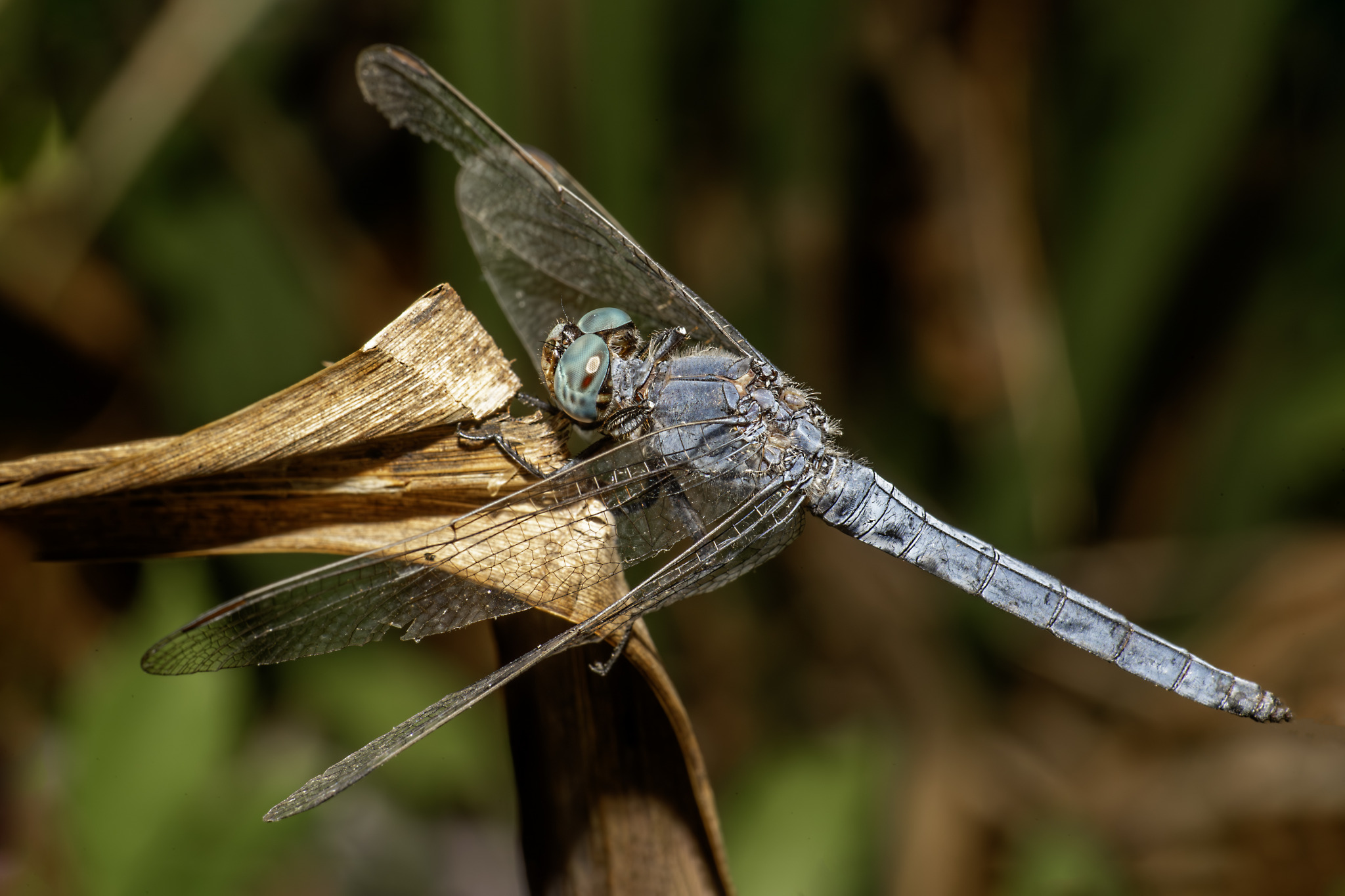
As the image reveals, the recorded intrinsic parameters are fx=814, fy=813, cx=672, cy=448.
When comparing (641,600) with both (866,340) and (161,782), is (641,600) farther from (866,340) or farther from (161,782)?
(866,340)

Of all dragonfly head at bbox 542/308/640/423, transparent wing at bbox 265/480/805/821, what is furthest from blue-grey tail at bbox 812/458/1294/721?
dragonfly head at bbox 542/308/640/423

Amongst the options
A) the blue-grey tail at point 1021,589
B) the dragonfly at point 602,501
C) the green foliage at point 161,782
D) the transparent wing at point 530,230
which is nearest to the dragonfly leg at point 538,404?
the dragonfly at point 602,501

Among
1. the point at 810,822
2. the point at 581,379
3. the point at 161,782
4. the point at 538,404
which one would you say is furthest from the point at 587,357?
the point at 810,822

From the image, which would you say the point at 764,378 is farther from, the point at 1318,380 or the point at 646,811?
the point at 1318,380

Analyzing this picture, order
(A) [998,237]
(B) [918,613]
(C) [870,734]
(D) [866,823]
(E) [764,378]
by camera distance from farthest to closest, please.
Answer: (B) [918,613] < (A) [998,237] < (C) [870,734] < (D) [866,823] < (E) [764,378]

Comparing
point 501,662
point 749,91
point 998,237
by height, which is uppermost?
point 998,237

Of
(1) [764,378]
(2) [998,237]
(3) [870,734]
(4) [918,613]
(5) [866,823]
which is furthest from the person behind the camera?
(4) [918,613]

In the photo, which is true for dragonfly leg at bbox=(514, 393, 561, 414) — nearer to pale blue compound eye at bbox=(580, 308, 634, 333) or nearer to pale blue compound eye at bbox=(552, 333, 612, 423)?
pale blue compound eye at bbox=(552, 333, 612, 423)

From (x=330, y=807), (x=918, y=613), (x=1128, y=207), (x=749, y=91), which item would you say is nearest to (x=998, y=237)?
(x=1128, y=207)
